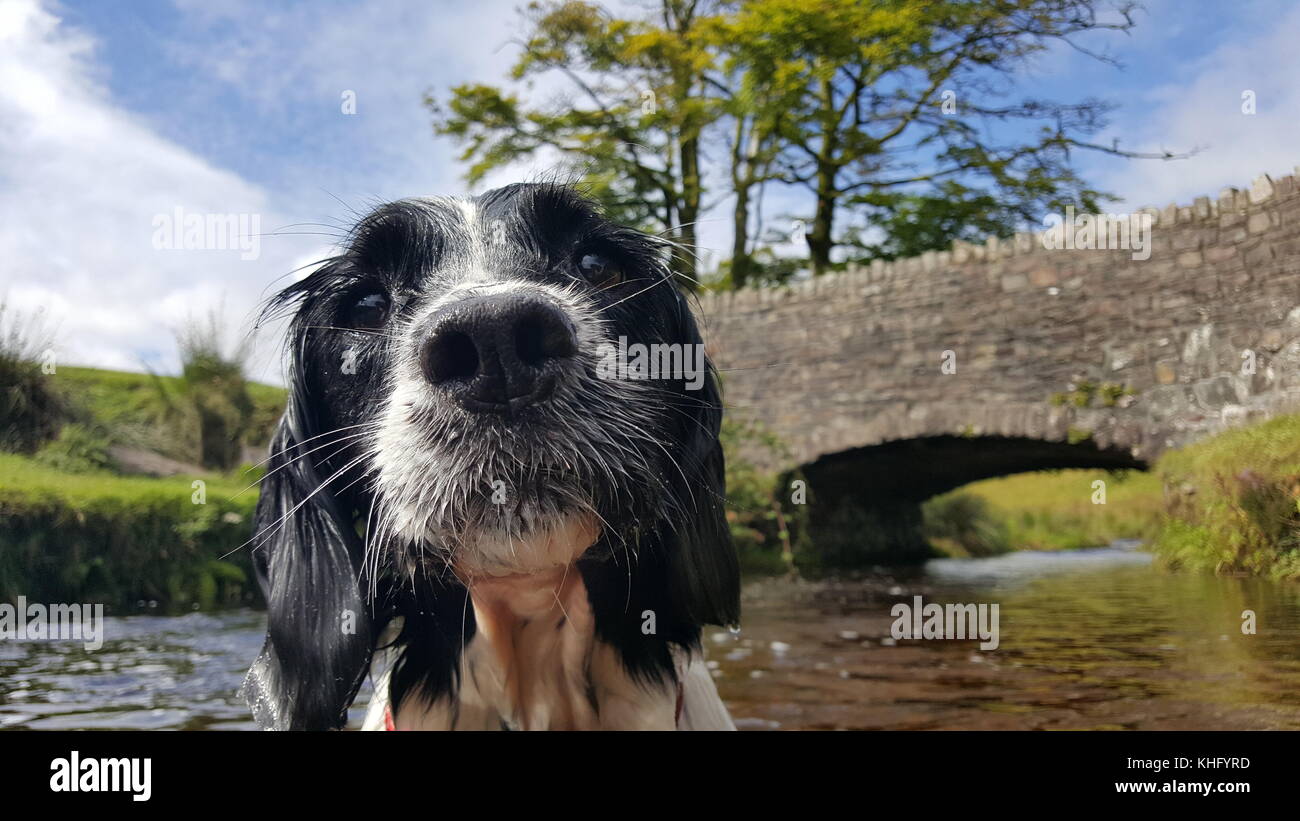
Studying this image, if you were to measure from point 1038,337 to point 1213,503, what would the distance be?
4171 millimetres

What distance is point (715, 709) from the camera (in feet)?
7.91

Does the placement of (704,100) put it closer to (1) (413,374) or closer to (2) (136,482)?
(2) (136,482)

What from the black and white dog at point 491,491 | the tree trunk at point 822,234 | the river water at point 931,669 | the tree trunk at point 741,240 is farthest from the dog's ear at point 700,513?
the tree trunk at point 822,234

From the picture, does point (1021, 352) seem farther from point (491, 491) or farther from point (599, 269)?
point (491, 491)

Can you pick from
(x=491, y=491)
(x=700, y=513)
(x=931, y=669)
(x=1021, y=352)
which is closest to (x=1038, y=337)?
(x=1021, y=352)

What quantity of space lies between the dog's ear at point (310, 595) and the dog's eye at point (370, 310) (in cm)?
20

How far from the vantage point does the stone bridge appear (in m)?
7.68

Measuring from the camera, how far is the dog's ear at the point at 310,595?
1.76m

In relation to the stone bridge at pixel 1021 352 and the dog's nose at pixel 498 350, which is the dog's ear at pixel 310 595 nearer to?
the dog's nose at pixel 498 350

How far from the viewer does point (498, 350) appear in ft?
4.33

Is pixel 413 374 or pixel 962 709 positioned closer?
pixel 413 374
